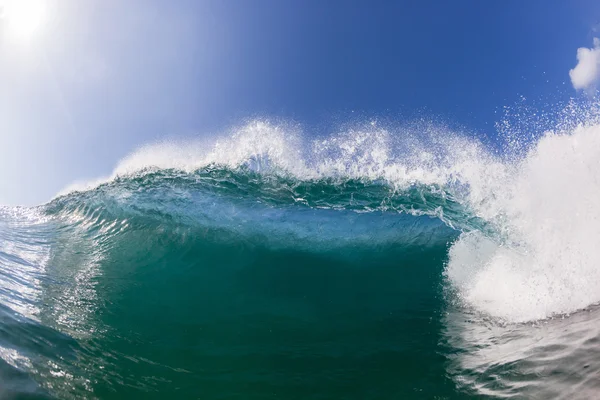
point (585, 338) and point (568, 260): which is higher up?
point (568, 260)

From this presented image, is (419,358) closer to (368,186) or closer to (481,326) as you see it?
(481,326)

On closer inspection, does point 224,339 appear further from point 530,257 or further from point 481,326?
point 530,257

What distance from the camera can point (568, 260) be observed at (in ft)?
16.7

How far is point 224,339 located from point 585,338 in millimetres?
3739

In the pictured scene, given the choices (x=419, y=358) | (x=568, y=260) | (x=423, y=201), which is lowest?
(x=419, y=358)

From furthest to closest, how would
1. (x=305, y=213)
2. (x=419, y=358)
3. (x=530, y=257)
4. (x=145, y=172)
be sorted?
(x=145, y=172)
(x=305, y=213)
(x=530, y=257)
(x=419, y=358)

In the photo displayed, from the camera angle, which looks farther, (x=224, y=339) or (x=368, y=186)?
(x=368, y=186)

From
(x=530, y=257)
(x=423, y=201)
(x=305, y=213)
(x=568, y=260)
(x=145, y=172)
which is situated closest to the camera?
(x=568, y=260)

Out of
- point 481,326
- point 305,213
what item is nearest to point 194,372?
point 481,326

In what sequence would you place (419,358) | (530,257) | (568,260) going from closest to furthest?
1. (419,358)
2. (568,260)
3. (530,257)

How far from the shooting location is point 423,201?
28.0ft

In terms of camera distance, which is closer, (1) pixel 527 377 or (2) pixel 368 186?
(1) pixel 527 377

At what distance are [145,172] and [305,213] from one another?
5.02m

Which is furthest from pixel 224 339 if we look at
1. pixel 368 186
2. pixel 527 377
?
pixel 368 186
